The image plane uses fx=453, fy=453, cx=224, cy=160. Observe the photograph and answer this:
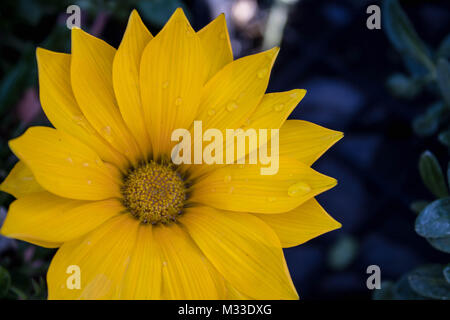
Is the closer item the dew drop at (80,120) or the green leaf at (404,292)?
the dew drop at (80,120)

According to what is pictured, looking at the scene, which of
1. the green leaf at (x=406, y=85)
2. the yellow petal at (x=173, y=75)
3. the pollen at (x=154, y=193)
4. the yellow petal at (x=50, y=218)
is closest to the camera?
the yellow petal at (x=50, y=218)

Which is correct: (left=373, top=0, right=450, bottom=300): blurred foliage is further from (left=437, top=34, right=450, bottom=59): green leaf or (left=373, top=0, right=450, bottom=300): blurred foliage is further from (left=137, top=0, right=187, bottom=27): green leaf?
(left=137, top=0, right=187, bottom=27): green leaf

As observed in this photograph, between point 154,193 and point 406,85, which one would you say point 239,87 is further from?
point 406,85

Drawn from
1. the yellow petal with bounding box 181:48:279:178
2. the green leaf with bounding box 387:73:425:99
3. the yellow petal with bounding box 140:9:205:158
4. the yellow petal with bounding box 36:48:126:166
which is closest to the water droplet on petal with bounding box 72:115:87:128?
the yellow petal with bounding box 36:48:126:166

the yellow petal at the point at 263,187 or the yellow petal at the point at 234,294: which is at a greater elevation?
the yellow petal at the point at 263,187

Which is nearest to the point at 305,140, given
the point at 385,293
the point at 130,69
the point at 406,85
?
the point at 130,69

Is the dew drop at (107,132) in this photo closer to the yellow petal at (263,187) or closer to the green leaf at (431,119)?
the yellow petal at (263,187)

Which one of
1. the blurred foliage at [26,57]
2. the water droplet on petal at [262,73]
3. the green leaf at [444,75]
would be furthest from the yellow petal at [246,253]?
the green leaf at [444,75]
